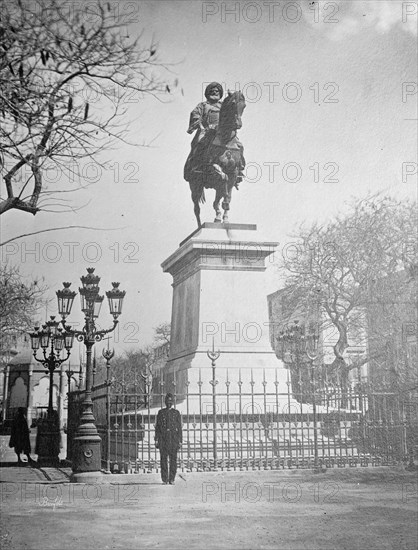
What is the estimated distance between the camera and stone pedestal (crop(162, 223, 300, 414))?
14.2 m

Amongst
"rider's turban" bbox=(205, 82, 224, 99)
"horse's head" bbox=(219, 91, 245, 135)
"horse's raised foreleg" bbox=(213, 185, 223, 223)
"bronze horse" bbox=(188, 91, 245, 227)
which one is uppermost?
"rider's turban" bbox=(205, 82, 224, 99)

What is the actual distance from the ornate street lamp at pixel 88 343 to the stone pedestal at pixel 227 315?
6.09 feet

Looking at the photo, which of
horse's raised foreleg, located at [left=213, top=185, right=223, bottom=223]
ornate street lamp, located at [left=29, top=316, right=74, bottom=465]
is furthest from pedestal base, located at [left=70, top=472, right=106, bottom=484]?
horse's raised foreleg, located at [left=213, top=185, right=223, bottom=223]

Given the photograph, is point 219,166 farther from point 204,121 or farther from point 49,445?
point 49,445

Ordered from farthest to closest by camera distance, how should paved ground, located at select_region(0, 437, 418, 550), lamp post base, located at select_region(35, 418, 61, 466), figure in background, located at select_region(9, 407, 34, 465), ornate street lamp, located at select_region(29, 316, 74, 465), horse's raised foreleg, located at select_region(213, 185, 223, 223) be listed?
ornate street lamp, located at select_region(29, 316, 74, 465), lamp post base, located at select_region(35, 418, 61, 466), figure in background, located at select_region(9, 407, 34, 465), horse's raised foreleg, located at select_region(213, 185, 223, 223), paved ground, located at select_region(0, 437, 418, 550)

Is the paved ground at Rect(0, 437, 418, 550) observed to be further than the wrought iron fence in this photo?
No

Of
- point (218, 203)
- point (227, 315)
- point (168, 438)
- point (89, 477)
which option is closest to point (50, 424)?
point (227, 315)

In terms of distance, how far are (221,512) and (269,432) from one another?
4936 mm

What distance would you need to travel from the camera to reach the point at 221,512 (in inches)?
323

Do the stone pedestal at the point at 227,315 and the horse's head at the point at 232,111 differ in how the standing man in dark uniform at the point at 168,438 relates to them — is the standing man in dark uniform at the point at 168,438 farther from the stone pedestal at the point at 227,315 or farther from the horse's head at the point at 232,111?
the horse's head at the point at 232,111

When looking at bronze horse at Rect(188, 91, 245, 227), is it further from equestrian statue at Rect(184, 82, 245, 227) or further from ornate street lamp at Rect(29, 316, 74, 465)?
ornate street lamp at Rect(29, 316, 74, 465)

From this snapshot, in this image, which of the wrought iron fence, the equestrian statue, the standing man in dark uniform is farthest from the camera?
the equestrian statue

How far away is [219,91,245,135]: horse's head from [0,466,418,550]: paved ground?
22.6 feet

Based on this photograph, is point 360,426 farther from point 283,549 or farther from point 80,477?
point 283,549
